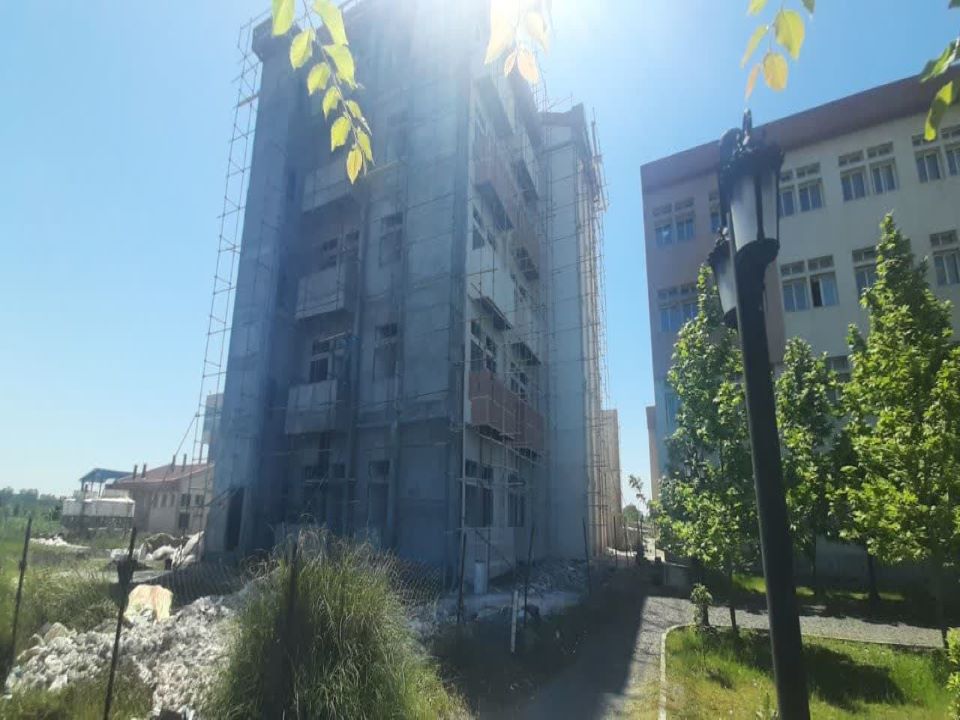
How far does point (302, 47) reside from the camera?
6.27 feet

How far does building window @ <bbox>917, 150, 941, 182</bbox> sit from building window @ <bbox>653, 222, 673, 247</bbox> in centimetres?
861

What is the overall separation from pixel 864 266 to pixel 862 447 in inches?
499

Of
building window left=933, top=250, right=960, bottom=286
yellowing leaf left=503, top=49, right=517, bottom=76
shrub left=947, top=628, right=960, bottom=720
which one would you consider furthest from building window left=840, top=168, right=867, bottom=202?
yellowing leaf left=503, top=49, right=517, bottom=76

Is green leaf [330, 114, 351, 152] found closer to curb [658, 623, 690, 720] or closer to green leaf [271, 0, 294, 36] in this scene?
green leaf [271, 0, 294, 36]

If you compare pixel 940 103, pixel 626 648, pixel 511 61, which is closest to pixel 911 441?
pixel 626 648

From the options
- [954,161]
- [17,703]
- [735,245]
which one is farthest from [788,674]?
[954,161]

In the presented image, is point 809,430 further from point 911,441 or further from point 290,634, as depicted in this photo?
point 290,634

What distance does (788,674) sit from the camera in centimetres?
245

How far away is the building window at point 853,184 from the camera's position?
66.3 feet

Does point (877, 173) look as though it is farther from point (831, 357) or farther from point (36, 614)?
point (36, 614)

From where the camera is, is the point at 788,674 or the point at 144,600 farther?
the point at 144,600

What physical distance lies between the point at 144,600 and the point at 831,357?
71.6 ft

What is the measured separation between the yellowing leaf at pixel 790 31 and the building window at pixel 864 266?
21.7 m

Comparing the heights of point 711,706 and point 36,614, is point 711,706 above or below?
below
